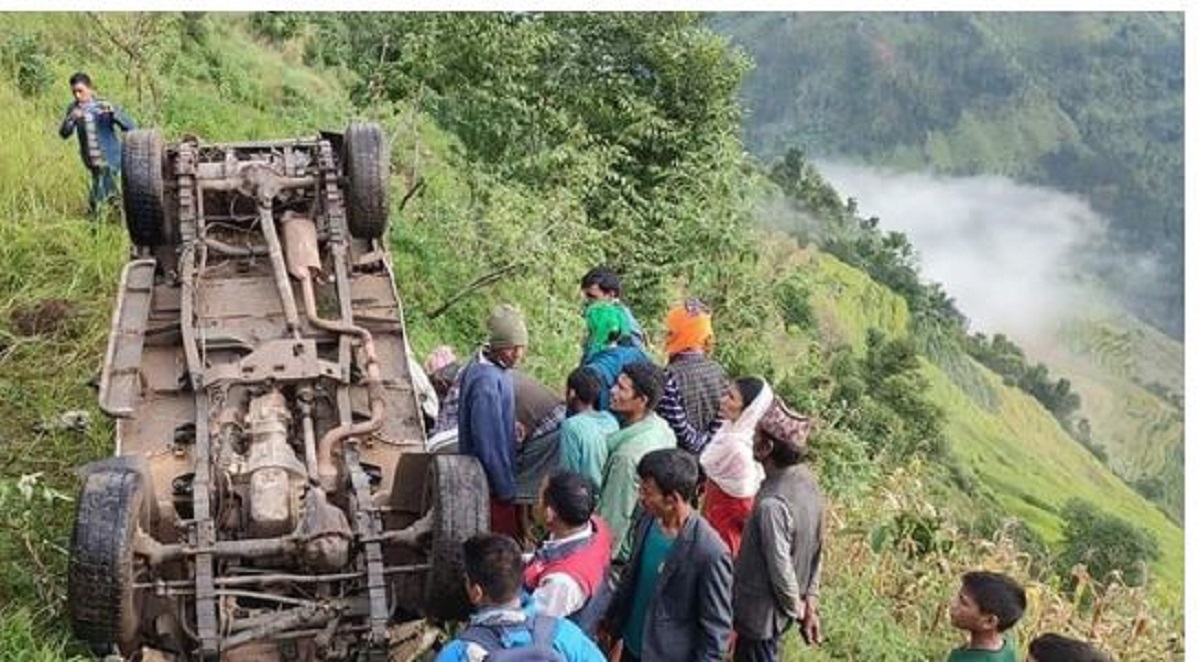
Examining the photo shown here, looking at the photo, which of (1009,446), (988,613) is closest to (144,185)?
(988,613)

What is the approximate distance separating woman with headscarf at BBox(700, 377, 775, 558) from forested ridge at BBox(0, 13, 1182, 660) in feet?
4.90

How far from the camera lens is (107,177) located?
8797mm

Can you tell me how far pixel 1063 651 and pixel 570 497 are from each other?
4.88 feet

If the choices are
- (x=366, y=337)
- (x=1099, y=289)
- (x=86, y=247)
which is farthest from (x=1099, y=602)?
(x=1099, y=289)

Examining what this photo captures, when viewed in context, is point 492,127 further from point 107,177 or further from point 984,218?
point 984,218

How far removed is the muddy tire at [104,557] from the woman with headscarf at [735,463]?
6.87 feet

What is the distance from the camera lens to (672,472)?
4.17 metres

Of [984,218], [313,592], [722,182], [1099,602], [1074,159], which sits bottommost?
[984,218]

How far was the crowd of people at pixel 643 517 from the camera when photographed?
12.1 feet

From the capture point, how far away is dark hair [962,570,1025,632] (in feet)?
13.0

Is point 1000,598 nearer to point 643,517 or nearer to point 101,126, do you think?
point 643,517

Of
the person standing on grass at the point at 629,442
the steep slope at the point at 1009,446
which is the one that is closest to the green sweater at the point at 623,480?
the person standing on grass at the point at 629,442

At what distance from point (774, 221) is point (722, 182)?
34.3 m

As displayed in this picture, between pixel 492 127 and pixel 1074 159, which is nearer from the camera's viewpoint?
pixel 492 127
